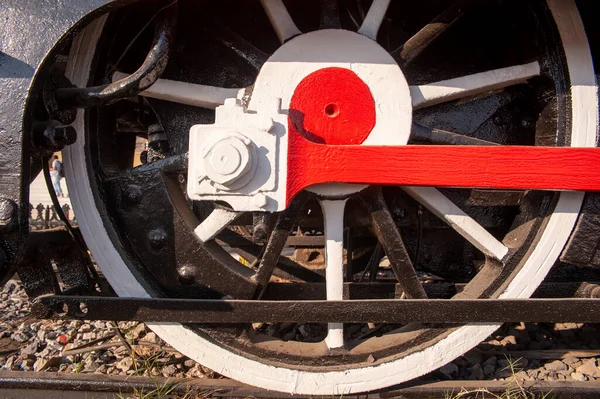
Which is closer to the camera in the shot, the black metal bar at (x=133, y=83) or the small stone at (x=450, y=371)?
the black metal bar at (x=133, y=83)

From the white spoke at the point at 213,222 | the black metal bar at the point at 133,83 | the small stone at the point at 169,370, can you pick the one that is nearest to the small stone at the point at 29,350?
the small stone at the point at 169,370

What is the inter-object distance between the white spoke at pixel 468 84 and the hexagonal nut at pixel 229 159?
74 centimetres

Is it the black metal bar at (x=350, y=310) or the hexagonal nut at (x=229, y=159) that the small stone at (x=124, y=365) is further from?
the hexagonal nut at (x=229, y=159)

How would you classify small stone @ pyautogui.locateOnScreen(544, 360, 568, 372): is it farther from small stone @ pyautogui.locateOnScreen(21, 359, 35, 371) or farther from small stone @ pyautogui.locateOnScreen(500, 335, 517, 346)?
small stone @ pyautogui.locateOnScreen(21, 359, 35, 371)

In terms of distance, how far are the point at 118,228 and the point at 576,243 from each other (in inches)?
70.5

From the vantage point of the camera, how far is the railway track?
1.82 m

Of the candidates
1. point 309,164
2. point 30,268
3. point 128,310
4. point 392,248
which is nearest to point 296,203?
point 309,164

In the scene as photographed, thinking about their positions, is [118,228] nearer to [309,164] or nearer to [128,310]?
[128,310]

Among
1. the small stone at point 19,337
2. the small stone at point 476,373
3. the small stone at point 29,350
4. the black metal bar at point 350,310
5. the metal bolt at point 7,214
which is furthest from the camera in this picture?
the small stone at point 19,337

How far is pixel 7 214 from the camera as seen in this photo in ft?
5.14

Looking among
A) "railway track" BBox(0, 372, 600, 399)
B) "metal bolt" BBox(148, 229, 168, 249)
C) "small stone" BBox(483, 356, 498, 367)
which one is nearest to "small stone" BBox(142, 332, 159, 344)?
"railway track" BBox(0, 372, 600, 399)

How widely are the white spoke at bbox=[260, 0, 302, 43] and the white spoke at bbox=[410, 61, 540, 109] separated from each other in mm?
527

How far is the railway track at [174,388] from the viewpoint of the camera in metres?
Answer: 1.82

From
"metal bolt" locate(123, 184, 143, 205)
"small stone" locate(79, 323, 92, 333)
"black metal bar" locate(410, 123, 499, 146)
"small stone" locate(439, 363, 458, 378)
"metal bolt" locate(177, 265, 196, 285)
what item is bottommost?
"small stone" locate(79, 323, 92, 333)
